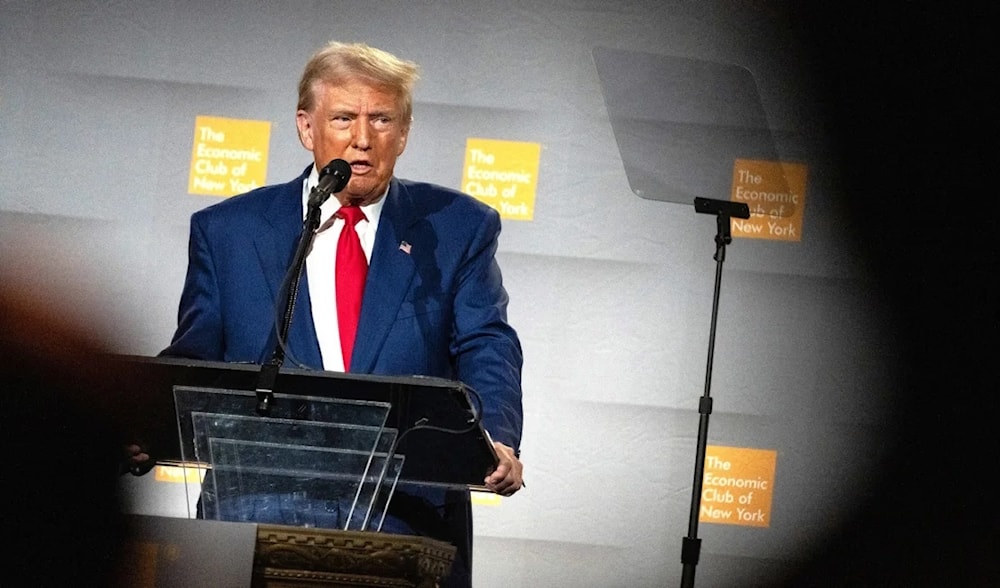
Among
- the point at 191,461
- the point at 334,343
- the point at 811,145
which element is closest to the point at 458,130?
the point at 811,145

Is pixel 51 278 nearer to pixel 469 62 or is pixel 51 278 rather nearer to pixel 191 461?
pixel 469 62

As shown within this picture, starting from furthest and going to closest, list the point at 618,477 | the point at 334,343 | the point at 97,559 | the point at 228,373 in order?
the point at 618,477
the point at 334,343
the point at 228,373
the point at 97,559

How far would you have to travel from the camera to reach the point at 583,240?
4.41 meters

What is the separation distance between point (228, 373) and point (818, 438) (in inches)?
111

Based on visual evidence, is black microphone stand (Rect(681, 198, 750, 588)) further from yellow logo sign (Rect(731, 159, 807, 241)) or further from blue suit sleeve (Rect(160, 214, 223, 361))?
blue suit sleeve (Rect(160, 214, 223, 361))

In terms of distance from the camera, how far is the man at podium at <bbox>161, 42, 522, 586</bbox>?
8.70 feet

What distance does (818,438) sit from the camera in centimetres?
443

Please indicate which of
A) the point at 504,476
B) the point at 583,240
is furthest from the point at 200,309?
the point at 583,240

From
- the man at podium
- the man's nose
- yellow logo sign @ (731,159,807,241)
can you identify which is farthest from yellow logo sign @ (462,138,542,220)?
the man's nose

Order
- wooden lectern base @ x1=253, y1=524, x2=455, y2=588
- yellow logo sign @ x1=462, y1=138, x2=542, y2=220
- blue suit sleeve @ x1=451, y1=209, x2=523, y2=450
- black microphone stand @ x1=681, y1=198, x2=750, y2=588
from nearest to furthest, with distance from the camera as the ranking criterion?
wooden lectern base @ x1=253, y1=524, x2=455, y2=588 → blue suit sleeve @ x1=451, y1=209, x2=523, y2=450 → black microphone stand @ x1=681, y1=198, x2=750, y2=588 → yellow logo sign @ x1=462, y1=138, x2=542, y2=220

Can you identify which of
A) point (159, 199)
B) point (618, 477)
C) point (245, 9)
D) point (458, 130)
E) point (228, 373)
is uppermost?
point (245, 9)

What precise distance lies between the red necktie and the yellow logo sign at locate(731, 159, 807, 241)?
177cm

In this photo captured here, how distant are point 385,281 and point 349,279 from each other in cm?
8

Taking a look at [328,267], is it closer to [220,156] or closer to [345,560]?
[345,560]
